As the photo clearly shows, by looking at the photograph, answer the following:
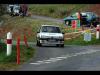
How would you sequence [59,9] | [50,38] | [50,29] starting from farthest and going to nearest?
1. [59,9]
2. [50,29]
3. [50,38]

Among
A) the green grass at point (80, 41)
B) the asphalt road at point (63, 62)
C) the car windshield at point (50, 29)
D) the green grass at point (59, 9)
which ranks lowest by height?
the green grass at point (80, 41)

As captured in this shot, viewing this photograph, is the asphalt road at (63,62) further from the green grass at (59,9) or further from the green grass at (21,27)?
the green grass at (59,9)

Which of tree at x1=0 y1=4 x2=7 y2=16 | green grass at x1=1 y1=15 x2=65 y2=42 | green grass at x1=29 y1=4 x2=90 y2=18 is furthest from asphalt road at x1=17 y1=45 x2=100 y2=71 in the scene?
green grass at x1=29 y1=4 x2=90 y2=18

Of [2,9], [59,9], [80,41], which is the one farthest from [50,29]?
[59,9]

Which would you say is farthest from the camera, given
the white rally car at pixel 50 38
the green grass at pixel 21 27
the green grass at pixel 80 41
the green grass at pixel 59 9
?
the green grass at pixel 59 9

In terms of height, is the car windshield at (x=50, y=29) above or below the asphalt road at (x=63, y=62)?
above

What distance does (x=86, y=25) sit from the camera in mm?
45844

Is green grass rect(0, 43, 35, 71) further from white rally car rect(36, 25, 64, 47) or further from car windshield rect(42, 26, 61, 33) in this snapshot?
car windshield rect(42, 26, 61, 33)

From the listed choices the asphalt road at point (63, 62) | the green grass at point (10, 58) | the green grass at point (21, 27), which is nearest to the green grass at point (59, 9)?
the green grass at point (21, 27)

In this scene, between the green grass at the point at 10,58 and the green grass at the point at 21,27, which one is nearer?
the green grass at the point at 10,58

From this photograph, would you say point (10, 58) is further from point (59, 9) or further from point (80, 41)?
point (59, 9)

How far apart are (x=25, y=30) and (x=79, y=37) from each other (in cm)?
846
